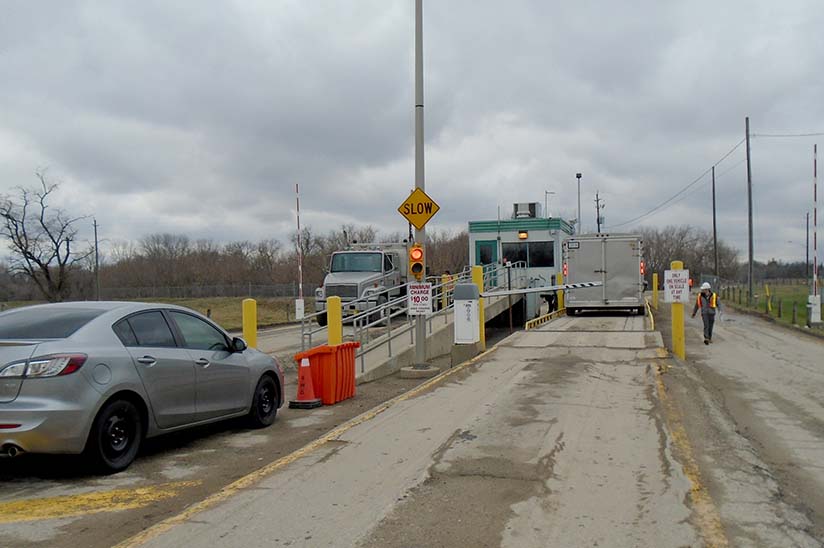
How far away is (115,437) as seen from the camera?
21.5ft

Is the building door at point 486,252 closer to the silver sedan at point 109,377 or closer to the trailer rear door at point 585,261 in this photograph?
the trailer rear door at point 585,261

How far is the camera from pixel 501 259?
27234 millimetres

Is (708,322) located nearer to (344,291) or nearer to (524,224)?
(524,224)

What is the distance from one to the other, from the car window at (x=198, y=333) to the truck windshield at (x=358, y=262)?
15.0m

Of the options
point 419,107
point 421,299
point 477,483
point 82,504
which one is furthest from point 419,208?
point 82,504

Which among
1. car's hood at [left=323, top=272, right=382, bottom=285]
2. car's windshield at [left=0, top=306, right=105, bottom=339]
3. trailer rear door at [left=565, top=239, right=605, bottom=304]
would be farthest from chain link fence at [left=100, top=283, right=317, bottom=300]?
car's windshield at [left=0, top=306, right=105, bottom=339]

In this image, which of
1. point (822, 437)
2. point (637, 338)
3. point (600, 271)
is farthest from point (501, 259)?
point (822, 437)

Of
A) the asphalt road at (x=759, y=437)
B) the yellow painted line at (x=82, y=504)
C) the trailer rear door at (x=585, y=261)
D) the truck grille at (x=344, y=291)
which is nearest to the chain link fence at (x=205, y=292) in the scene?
the truck grille at (x=344, y=291)

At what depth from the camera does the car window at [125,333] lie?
22.3 feet

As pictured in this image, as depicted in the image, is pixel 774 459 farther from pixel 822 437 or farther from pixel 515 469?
pixel 515 469

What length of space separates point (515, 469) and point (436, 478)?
76 cm

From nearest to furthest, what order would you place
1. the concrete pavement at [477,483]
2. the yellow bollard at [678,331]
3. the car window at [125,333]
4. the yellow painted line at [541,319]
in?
the concrete pavement at [477,483] → the car window at [125,333] → the yellow bollard at [678,331] → the yellow painted line at [541,319]

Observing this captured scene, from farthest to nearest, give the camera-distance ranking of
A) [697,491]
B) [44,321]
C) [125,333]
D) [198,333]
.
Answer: [198,333] < [125,333] < [44,321] < [697,491]

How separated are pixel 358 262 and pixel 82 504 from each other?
1806cm
